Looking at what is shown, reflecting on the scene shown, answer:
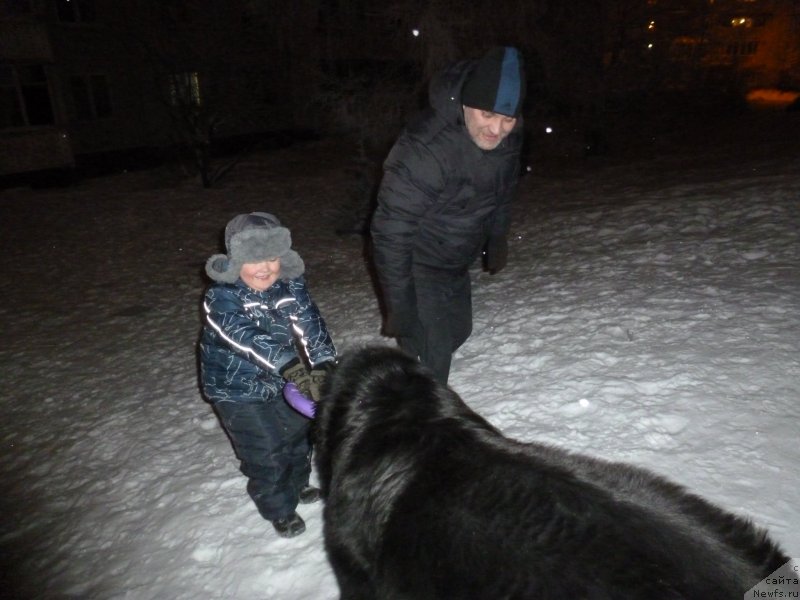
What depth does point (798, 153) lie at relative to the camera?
40.8 ft

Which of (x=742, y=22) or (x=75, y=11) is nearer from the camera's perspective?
(x=75, y=11)

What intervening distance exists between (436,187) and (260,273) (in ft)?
2.99

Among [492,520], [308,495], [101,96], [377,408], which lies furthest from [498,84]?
[101,96]

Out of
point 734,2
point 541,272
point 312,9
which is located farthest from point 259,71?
point 734,2

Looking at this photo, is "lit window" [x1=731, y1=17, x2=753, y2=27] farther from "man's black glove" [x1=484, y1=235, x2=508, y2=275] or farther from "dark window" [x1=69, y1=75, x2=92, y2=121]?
"man's black glove" [x1=484, y1=235, x2=508, y2=275]

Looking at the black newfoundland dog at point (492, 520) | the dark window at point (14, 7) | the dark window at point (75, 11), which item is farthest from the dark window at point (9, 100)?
the black newfoundland dog at point (492, 520)

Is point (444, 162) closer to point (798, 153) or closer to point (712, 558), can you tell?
point (712, 558)

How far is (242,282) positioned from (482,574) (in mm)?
1673

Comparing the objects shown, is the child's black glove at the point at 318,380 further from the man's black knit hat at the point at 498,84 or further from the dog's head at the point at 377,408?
the man's black knit hat at the point at 498,84

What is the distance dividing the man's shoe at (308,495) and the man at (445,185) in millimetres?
1066

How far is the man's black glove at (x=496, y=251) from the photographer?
304 cm

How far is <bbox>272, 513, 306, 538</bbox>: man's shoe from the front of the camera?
271 centimetres

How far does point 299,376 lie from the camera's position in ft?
7.29

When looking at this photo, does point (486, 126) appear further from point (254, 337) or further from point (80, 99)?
point (80, 99)
